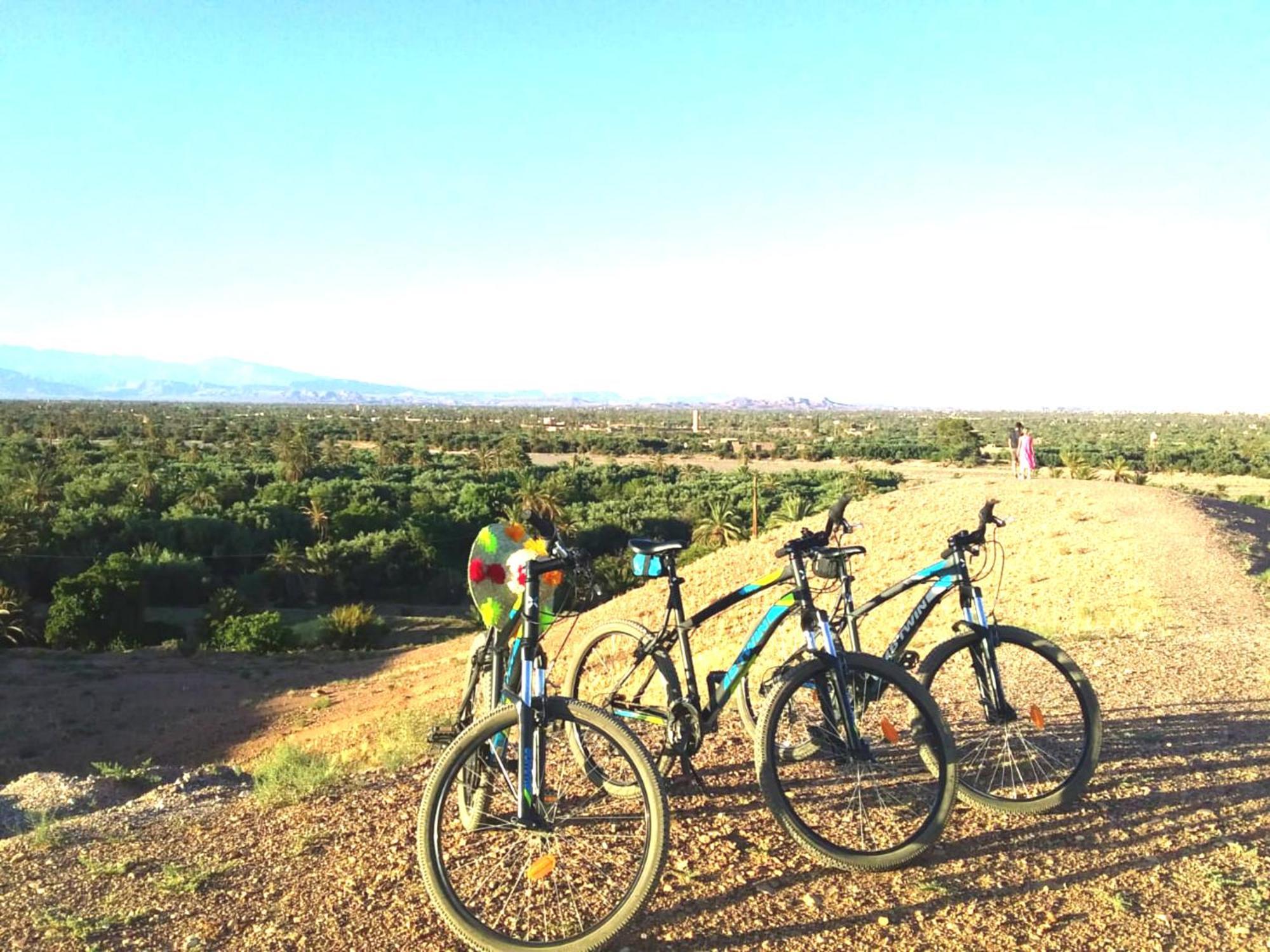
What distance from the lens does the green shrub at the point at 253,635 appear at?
1100 inches

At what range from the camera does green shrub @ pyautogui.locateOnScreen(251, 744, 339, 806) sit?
5.57 metres

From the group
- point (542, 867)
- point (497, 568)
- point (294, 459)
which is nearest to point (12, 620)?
point (497, 568)

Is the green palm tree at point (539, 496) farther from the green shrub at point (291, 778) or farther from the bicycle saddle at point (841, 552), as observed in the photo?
the bicycle saddle at point (841, 552)

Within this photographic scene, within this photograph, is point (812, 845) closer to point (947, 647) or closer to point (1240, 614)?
point (947, 647)

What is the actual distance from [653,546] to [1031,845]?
7.55 ft

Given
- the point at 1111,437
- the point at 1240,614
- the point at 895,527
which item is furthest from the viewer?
the point at 1111,437

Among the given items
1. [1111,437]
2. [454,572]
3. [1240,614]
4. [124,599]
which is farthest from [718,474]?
[1111,437]

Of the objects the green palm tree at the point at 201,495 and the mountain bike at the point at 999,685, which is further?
the green palm tree at the point at 201,495

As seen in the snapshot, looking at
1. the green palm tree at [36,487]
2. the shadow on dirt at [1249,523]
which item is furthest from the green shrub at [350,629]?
the shadow on dirt at [1249,523]

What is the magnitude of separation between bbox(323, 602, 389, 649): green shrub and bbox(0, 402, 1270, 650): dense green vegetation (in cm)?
6

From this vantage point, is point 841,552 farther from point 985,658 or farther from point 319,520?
point 319,520

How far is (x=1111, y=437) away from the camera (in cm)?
10112

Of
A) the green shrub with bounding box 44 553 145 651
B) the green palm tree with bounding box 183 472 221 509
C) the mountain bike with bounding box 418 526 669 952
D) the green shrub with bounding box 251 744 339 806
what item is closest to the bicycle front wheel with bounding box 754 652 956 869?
the mountain bike with bounding box 418 526 669 952

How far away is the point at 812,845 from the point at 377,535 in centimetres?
3824
